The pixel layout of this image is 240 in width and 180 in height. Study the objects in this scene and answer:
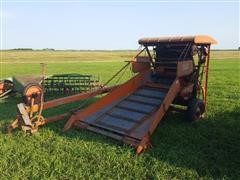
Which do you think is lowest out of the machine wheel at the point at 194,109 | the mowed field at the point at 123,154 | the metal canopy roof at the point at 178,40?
the mowed field at the point at 123,154

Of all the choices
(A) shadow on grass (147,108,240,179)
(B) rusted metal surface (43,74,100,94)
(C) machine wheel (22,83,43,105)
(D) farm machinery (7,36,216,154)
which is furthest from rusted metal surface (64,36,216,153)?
(B) rusted metal surface (43,74,100,94)

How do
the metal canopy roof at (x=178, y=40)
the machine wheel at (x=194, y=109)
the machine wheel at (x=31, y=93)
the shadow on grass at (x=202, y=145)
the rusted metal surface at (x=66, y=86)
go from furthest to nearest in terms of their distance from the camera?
the rusted metal surface at (x=66, y=86)
the machine wheel at (x=194, y=109)
the metal canopy roof at (x=178, y=40)
the machine wheel at (x=31, y=93)
the shadow on grass at (x=202, y=145)

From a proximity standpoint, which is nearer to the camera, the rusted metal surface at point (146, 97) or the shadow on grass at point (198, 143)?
the shadow on grass at point (198, 143)

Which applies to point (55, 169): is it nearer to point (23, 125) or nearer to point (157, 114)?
point (23, 125)

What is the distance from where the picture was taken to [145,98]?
871cm

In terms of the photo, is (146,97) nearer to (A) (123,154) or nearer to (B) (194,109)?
(B) (194,109)

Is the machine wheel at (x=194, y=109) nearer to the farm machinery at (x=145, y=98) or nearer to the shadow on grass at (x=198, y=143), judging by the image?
the farm machinery at (x=145, y=98)

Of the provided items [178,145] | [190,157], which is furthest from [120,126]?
[190,157]

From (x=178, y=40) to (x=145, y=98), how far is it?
1837mm

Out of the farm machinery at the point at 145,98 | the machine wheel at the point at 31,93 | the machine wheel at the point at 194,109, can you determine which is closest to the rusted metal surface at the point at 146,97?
the farm machinery at the point at 145,98

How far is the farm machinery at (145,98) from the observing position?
7.46m

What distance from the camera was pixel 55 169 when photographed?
573 cm

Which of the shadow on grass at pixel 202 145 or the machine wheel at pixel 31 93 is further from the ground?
the machine wheel at pixel 31 93

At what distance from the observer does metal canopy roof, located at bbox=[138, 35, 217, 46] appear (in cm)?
850
